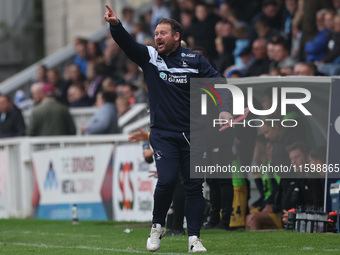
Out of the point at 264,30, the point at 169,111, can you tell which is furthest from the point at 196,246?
the point at 264,30

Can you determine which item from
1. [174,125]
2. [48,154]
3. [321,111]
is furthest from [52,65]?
[174,125]

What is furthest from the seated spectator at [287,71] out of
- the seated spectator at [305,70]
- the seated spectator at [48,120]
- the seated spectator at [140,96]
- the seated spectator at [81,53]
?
the seated spectator at [81,53]

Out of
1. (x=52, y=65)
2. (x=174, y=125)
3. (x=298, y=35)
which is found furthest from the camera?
(x=52, y=65)

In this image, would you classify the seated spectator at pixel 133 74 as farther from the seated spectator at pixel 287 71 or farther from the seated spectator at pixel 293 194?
the seated spectator at pixel 293 194

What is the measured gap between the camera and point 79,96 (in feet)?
64.6

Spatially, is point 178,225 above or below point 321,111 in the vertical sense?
below

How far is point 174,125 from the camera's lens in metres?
9.02

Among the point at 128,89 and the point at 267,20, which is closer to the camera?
the point at 267,20

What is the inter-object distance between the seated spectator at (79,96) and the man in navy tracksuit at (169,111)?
10682 mm

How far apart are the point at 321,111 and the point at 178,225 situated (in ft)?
7.69

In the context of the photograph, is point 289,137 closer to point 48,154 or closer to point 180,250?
point 180,250

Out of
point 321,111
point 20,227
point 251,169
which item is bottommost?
point 20,227

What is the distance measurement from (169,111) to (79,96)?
1085 cm

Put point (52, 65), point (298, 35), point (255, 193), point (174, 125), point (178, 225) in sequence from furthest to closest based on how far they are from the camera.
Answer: point (52, 65) < point (298, 35) < point (255, 193) < point (178, 225) < point (174, 125)
